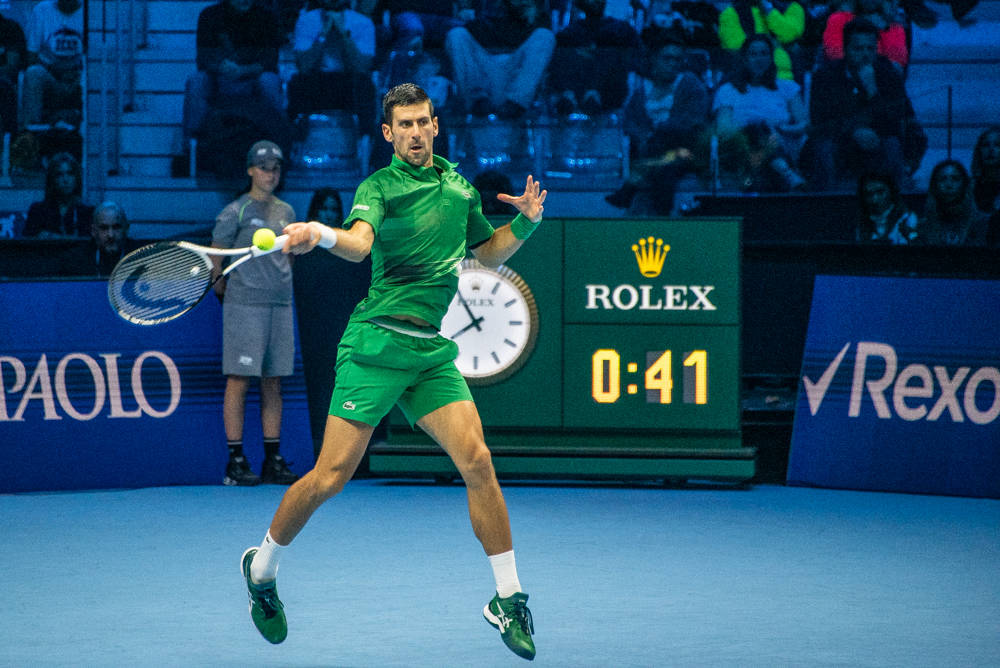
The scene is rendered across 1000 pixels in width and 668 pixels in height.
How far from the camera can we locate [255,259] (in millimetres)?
7742

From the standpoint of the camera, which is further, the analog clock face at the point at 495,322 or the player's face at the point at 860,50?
the player's face at the point at 860,50

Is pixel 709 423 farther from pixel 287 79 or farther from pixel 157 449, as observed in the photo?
pixel 287 79

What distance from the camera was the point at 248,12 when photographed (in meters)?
10.6

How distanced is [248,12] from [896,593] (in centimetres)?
717

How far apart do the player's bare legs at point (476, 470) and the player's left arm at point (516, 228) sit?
0.55 metres

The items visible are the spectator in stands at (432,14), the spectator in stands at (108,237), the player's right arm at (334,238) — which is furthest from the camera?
the spectator in stands at (432,14)

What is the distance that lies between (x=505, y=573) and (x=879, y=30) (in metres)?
7.34

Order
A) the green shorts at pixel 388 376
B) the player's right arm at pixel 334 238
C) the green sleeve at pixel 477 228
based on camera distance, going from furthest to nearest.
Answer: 1. the green sleeve at pixel 477 228
2. the green shorts at pixel 388 376
3. the player's right arm at pixel 334 238

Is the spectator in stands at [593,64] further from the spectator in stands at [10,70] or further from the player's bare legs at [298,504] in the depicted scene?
the player's bare legs at [298,504]

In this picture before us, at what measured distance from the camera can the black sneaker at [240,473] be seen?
7.82 meters

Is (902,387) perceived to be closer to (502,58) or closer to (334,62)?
(502,58)

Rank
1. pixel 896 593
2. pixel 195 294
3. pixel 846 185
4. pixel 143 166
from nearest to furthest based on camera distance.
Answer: pixel 195 294, pixel 896 593, pixel 846 185, pixel 143 166

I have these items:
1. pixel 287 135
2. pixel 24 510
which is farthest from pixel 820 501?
pixel 287 135

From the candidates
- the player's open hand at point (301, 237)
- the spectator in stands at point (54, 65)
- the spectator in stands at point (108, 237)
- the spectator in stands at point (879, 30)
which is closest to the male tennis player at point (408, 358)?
the player's open hand at point (301, 237)
